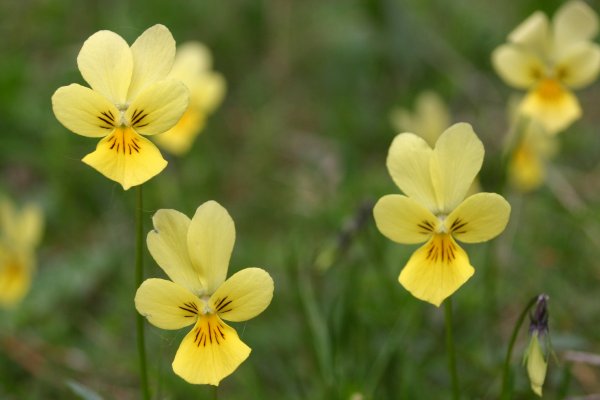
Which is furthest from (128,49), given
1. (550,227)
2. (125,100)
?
(550,227)

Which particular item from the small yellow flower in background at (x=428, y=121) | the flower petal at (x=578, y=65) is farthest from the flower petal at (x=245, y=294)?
the small yellow flower in background at (x=428, y=121)

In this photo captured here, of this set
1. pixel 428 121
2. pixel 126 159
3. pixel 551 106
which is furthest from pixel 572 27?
pixel 126 159

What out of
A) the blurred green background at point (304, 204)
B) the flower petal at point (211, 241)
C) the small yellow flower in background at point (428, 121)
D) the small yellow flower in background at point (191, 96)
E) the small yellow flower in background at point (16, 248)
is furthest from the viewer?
the small yellow flower in background at point (428, 121)

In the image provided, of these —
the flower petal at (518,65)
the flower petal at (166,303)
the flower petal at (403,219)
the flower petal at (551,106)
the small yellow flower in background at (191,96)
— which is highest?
the small yellow flower in background at (191,96)

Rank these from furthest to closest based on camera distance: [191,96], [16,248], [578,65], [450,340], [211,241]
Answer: [191,96], [16,248], [578,65], [450,340], [211,241]

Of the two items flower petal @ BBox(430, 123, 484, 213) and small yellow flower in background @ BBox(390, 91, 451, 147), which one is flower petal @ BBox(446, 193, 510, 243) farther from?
small yellow flower in background @ BBox(390, 91, 451, 147)

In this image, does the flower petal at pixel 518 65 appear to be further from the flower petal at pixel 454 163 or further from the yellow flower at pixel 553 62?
the flower petal at pixel 454 163

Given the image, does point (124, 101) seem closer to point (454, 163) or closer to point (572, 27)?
point (454, 163)

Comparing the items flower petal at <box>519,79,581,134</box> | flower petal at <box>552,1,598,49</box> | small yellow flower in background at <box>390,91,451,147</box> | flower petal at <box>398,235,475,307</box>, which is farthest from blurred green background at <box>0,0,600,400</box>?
flower petal at <box>552,1,598,49</box>
